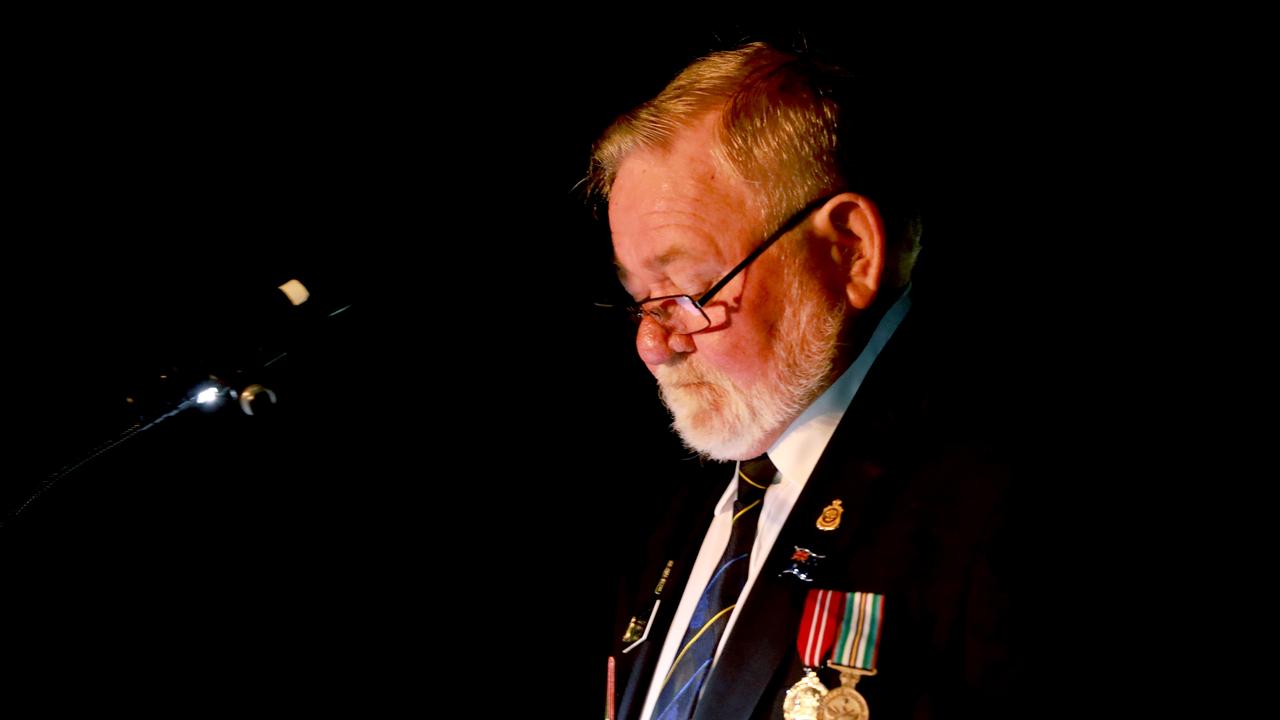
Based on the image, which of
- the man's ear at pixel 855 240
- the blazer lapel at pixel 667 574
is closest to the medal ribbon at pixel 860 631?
the man's ear at pixel 855 240

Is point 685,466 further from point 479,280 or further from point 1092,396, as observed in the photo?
point 1092,396

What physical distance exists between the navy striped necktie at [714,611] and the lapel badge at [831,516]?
263 millimetres

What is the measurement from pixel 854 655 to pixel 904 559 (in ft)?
0.64

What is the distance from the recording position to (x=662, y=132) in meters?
1.69

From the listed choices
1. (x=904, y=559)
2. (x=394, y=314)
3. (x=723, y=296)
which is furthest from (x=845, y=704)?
(x=394, y=314)

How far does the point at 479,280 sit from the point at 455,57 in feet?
2.36

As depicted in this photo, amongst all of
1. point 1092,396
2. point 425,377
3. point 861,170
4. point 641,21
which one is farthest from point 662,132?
point 425,377

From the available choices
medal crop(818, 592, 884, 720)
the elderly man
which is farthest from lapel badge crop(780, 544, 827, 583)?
medal crop(818, 592, 884, 720)

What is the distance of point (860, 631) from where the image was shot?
4.16 ft

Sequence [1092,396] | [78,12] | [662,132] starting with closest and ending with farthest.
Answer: [1092,396], [662,132], [78,12]

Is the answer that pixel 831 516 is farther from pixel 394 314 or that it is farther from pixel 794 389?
pixel 394 314

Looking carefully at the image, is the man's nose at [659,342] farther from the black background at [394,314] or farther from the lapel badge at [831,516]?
the lapel badge at [831,516]

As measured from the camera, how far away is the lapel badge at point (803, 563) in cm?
141

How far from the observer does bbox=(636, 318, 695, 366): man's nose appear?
1.66 metres
